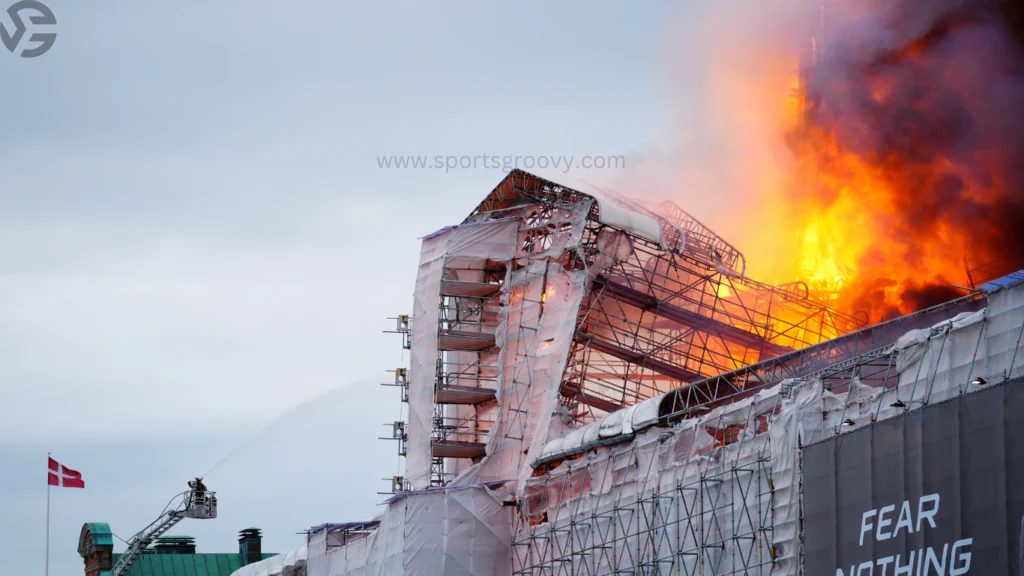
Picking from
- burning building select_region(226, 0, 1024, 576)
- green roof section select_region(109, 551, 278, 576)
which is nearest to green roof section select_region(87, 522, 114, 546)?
green roof section select_region(109, 551, 278, 576)

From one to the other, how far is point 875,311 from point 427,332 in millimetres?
21480

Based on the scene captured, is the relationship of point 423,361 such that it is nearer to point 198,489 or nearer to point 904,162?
point 198,489

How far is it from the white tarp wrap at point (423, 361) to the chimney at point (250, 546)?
84.0ft

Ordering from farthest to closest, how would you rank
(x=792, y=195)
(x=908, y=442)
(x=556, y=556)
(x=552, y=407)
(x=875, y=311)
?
(x=792, y=195)
(x=875, y=311)
(x=552, y=407)
(x=556, y=556)
(x=908, y=442)

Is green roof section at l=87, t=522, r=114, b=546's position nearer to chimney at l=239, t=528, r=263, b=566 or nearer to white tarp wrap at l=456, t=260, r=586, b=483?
chimney at l=239, t=528, r=263, b=566

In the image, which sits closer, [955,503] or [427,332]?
[955,503]

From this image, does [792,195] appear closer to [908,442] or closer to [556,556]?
[556,556]

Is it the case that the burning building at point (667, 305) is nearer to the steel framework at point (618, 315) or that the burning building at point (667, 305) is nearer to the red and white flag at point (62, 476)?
the steel framework at point (618, 315)

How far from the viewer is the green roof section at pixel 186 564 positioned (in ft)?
297

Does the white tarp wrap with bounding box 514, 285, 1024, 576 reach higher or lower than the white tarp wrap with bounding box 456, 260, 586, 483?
lower

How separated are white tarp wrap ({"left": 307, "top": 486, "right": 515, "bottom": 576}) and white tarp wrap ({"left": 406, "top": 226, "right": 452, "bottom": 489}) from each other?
4980 millimetres

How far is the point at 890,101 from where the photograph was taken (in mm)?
72312

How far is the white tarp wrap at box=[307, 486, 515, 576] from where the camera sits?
210ft

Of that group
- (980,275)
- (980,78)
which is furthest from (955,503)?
(980,78)
